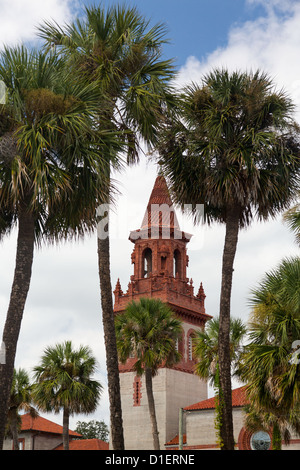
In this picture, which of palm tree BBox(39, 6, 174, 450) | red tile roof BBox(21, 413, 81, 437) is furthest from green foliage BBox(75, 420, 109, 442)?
palm tree BBox(39, 6, 174, 450)

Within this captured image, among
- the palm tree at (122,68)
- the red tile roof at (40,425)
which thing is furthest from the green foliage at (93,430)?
the palm tree at (122,68)

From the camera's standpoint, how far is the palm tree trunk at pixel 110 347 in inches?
681

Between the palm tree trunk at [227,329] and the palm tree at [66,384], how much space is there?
20.3 metres

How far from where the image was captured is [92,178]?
53.7 ft

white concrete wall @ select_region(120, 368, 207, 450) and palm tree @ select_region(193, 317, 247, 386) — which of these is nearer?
palm tree @ select_region(193, 317, 247, 386)

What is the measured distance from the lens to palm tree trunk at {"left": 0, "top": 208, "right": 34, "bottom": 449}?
14.5 meters

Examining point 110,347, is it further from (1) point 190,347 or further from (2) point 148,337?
(1) point 190,347

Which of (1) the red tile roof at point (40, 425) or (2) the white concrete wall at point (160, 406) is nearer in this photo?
(2) the white concrete wall at point (160, 406)

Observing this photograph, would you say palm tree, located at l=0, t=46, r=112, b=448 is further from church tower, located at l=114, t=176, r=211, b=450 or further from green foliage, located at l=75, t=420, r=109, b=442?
green foliage, located at l=75, t=420, r=109, b=442

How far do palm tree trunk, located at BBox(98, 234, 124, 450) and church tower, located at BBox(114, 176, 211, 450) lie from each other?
39.9 meters

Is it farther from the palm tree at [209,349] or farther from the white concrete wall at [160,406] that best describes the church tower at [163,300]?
the palm tree at [209,349]

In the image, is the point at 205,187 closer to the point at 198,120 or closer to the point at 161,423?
the point at 198,120

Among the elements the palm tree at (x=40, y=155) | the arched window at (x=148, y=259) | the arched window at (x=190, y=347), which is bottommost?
the palm tree at (x=40, y=155)

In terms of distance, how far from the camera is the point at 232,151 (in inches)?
804
